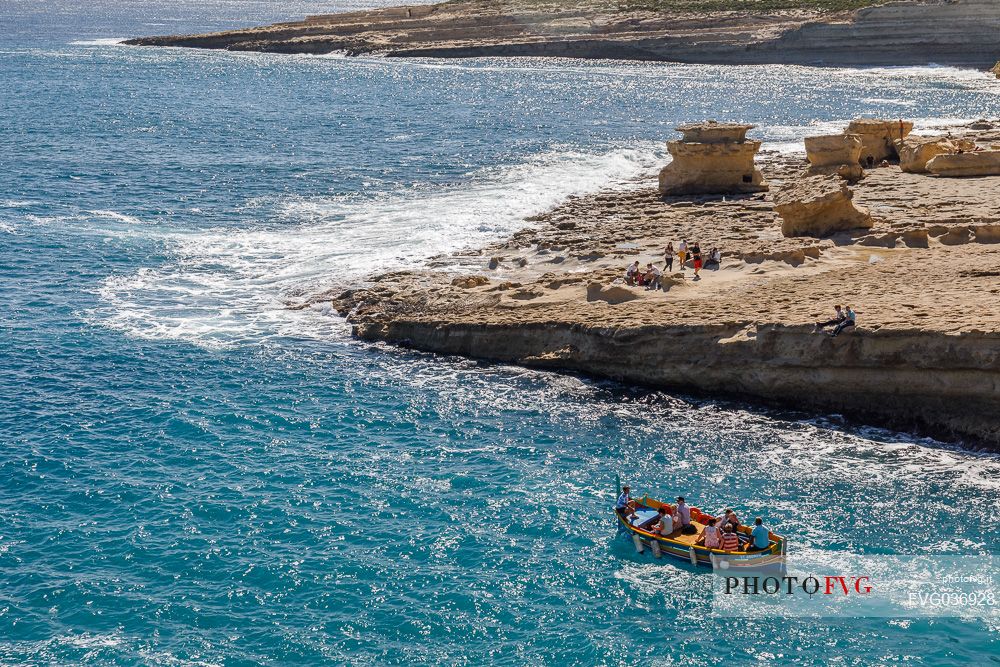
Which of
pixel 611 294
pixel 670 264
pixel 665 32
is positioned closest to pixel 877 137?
pixel 670 264

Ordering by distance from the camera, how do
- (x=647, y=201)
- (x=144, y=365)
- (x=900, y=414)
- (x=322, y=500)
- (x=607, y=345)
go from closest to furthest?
1. (x=322, y=500)
2. (x=900, y=414)
3. (x=607, y=345)
4. (x=144, y=365)
5. (x=647, y=201)

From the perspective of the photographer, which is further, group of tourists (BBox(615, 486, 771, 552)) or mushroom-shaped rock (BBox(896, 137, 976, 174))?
mushroom-shaped rock (BBox(896, 137, 976, 174))

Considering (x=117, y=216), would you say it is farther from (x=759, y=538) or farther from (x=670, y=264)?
(x=759, y=538)

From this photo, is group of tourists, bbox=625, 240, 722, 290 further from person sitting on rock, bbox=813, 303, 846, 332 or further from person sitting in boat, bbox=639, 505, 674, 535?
person sitting in boat, bbox=639, 505, 674, 535

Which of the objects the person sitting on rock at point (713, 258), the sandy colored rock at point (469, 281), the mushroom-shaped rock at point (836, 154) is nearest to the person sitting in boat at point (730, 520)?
the person sitting on rock at point (713, 258)

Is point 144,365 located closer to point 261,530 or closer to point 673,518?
point 261,530

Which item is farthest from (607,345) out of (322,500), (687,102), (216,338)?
(687,102)

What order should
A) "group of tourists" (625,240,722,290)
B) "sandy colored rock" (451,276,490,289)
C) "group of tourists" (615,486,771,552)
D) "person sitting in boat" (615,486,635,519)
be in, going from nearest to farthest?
1. "group of tourists" (615,486,771,552)
2. "person sitting in boat" (615,486,635,519)
3. "group of tourists" (625,240,722,290)
4. "sandy colored rock" (451,276,490,289)

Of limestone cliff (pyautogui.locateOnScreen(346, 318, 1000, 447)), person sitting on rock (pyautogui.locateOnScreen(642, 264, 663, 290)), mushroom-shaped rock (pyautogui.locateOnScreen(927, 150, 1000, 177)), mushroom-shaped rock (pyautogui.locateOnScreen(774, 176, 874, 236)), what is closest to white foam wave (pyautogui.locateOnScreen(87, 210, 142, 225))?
limestone cliff (pyautogui.locateOnScreen(346, 318, 1000, 447))
